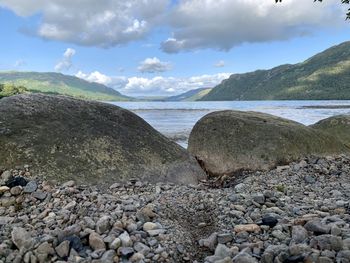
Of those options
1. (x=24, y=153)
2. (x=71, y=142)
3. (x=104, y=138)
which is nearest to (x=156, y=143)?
(x=104, y=138)

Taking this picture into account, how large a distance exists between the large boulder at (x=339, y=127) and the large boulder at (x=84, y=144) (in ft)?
29.5

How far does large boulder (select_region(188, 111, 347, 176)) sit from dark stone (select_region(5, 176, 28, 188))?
737 cm

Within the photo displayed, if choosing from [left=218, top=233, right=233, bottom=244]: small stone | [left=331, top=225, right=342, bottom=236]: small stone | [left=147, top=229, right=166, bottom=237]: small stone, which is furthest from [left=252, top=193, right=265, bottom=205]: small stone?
[left=147, top=229, right=166, bottom=237]: small stone

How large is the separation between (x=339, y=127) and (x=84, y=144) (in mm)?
13477

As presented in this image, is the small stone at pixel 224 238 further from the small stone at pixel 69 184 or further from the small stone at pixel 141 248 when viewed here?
the small stone at pixel 69 184

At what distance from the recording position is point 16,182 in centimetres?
1042

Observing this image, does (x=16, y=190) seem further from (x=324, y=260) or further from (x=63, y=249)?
(x=324, y=260)

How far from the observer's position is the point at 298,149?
16.2 m

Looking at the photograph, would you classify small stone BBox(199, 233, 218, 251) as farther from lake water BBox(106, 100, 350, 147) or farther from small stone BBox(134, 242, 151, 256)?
lake water BBox(106, 100, 350, 147)

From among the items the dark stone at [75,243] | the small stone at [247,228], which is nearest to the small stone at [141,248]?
the dark stone at [75,243]

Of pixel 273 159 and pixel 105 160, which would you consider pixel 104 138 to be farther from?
pixel 273 159

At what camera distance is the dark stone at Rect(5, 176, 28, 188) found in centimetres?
1033

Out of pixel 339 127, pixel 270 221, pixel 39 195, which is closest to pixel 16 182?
pixel 39 195

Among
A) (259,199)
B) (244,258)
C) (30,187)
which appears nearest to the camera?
(244,258)
